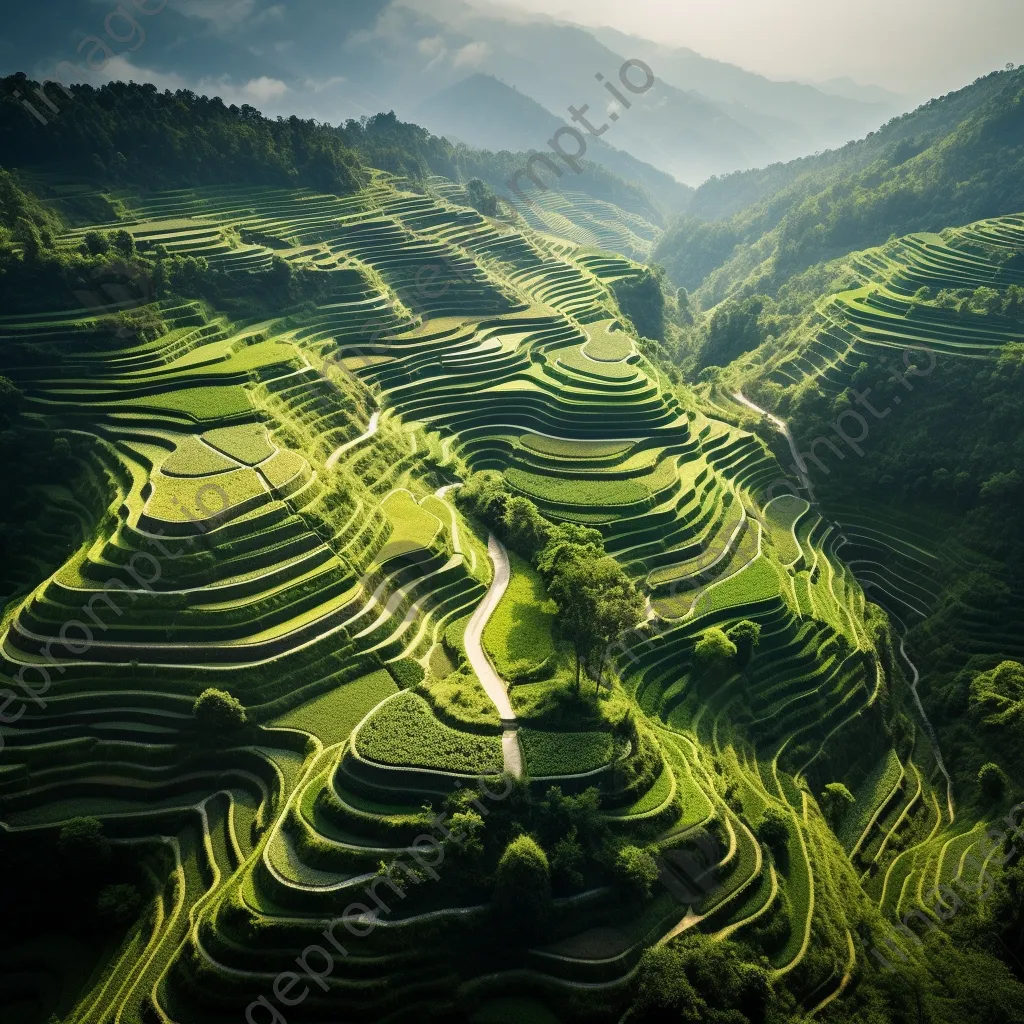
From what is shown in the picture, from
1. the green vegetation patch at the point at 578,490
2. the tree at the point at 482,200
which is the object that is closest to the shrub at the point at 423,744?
the green vegetation patch at the point at 578,490

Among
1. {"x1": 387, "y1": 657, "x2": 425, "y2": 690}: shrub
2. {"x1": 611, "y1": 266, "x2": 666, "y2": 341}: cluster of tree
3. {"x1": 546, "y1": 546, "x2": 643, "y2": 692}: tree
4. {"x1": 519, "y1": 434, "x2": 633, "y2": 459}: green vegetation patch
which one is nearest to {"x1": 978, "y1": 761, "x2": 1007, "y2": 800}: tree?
{"x1": 546, "y1": 546, "x2": 643, "y2": 692}: tree

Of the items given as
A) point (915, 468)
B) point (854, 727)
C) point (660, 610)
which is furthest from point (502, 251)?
point (854, 727)

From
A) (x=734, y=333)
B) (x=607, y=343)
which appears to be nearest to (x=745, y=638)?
(x=607, y=343)

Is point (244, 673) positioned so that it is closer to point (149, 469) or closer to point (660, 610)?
point (149, 469)

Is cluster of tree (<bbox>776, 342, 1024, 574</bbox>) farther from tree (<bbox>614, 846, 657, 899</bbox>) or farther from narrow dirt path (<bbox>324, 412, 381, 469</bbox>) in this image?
narrow dirt path (<bbox>324, 412, 381, 469</bbox>)

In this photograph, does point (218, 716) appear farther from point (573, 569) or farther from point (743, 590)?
point (743, 590)

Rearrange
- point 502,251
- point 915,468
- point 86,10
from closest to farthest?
point 915,468, point 502,251, point 86,10
